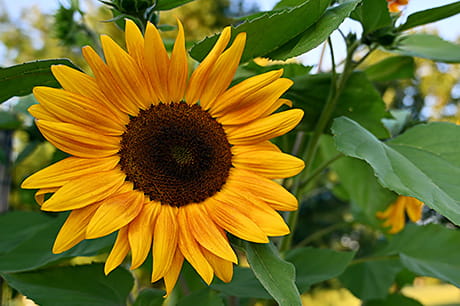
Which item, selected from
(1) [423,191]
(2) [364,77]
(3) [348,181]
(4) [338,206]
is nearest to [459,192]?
(1) [423,191]

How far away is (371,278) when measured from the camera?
30.2 inches

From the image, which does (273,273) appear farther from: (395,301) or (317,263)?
(395,301)

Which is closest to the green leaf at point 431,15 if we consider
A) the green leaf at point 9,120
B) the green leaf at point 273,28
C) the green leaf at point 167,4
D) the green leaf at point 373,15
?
the green leaf at point 373,15

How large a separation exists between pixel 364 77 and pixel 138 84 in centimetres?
28

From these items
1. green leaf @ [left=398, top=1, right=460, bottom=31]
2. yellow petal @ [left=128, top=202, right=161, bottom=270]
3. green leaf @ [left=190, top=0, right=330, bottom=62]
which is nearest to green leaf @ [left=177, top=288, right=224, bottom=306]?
yellow petal @ [left=128, top=202, right=161, bottom=270]

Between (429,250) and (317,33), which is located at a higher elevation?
(317,33)

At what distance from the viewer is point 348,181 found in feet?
2.29

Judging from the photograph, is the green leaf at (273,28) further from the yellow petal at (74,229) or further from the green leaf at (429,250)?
the green leaf at (429,250)

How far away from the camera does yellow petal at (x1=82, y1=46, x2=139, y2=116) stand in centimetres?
35

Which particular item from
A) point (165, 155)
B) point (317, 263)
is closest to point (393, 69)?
point (317, 263)

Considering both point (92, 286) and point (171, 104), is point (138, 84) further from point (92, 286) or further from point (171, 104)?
point (92, 286)

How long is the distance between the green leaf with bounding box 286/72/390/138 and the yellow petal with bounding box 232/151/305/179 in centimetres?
14

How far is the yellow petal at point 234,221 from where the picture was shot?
36 centimetres

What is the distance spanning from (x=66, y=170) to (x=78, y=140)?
3 centimetres
